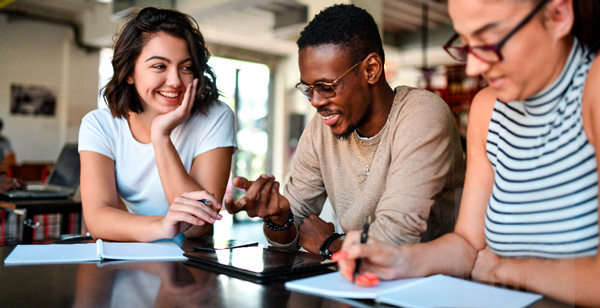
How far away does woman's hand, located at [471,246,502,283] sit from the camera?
862 millimetres

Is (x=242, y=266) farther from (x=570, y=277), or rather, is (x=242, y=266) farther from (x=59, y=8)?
(x=59, y=8)

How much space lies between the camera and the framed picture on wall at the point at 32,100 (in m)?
6.13

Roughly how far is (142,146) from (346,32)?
0.84 m

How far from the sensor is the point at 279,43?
22.6 ft

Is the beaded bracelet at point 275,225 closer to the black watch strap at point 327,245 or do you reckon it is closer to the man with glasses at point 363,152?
the man with glasses at point 363,152

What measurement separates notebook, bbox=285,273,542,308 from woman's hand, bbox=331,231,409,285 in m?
0.02

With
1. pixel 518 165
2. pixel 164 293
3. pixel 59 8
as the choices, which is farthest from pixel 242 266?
pixel 59 8

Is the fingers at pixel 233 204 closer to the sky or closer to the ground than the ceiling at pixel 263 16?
closer to the ground

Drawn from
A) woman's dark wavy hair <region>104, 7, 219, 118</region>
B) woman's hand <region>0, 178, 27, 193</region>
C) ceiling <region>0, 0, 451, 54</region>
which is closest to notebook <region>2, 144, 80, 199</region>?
woman's hand <region>0, 178, 27, 193</region>

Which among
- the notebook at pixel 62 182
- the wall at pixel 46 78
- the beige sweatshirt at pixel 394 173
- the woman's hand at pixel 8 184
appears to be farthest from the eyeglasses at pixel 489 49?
the wall at pixel 46 78

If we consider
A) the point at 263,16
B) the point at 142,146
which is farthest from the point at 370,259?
the point at 263,16

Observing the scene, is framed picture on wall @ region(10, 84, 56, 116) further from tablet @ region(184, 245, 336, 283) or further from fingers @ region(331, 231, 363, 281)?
fingers @ region(331, 231, 363, 281)

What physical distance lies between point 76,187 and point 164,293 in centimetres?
259

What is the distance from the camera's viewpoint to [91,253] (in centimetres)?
107
